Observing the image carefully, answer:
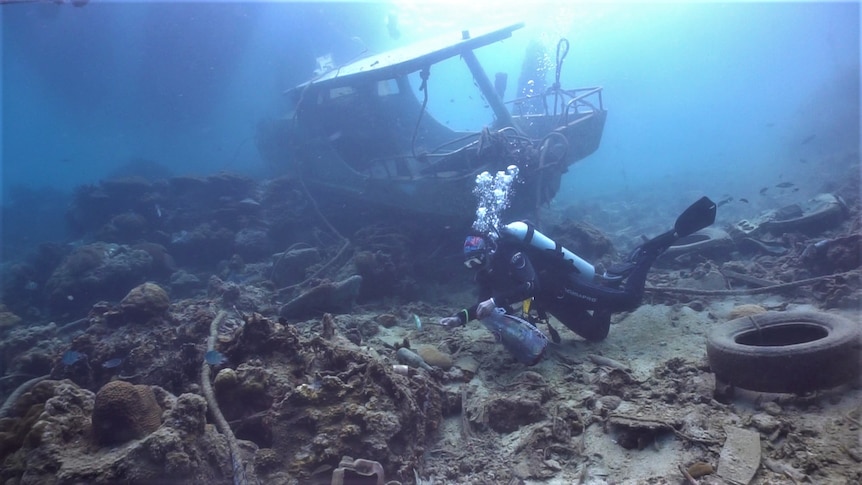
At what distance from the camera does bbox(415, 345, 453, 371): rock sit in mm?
5480

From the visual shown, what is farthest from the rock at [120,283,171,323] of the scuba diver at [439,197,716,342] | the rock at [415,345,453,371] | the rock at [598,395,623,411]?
the rock at [598,395,623,411]

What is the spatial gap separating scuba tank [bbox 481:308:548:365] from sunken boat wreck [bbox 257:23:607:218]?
423 centimetres

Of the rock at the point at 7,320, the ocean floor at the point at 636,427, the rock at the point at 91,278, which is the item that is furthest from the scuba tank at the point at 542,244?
the rock at the point at 7,320

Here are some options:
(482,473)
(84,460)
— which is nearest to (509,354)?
(482,473)

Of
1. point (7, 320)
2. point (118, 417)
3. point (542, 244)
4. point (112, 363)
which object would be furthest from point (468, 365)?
point (7, 320)

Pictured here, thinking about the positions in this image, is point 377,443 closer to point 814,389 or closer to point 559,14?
point 814,389

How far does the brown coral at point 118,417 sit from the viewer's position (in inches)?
118

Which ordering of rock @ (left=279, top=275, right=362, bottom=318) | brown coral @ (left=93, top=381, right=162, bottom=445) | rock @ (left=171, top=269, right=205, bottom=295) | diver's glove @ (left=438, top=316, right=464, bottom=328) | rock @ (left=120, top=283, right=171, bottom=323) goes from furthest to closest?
rock @ (left=171, top=269, right=205, bottom=295) → rock @ (left=279, top=275, right=362, bottom=318) → rock @ (left=120, top=283, right=171, bottom=323) → diver's glove @ (left=438, top=316, right=464, bottom=328) → brown coral @ (left=93, top=381, right=162, bottom=445)

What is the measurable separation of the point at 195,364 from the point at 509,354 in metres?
3.94

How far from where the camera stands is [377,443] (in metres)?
3.31

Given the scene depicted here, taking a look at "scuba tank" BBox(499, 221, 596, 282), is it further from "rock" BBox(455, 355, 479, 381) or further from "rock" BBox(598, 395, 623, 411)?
"rock" BBox(598, 395, 623, 411)

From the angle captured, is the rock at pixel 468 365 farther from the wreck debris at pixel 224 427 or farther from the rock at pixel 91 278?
the rock at pixel 91 278

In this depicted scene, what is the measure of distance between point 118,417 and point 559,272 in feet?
17.2

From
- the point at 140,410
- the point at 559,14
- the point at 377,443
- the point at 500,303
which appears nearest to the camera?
the point at 140,410
